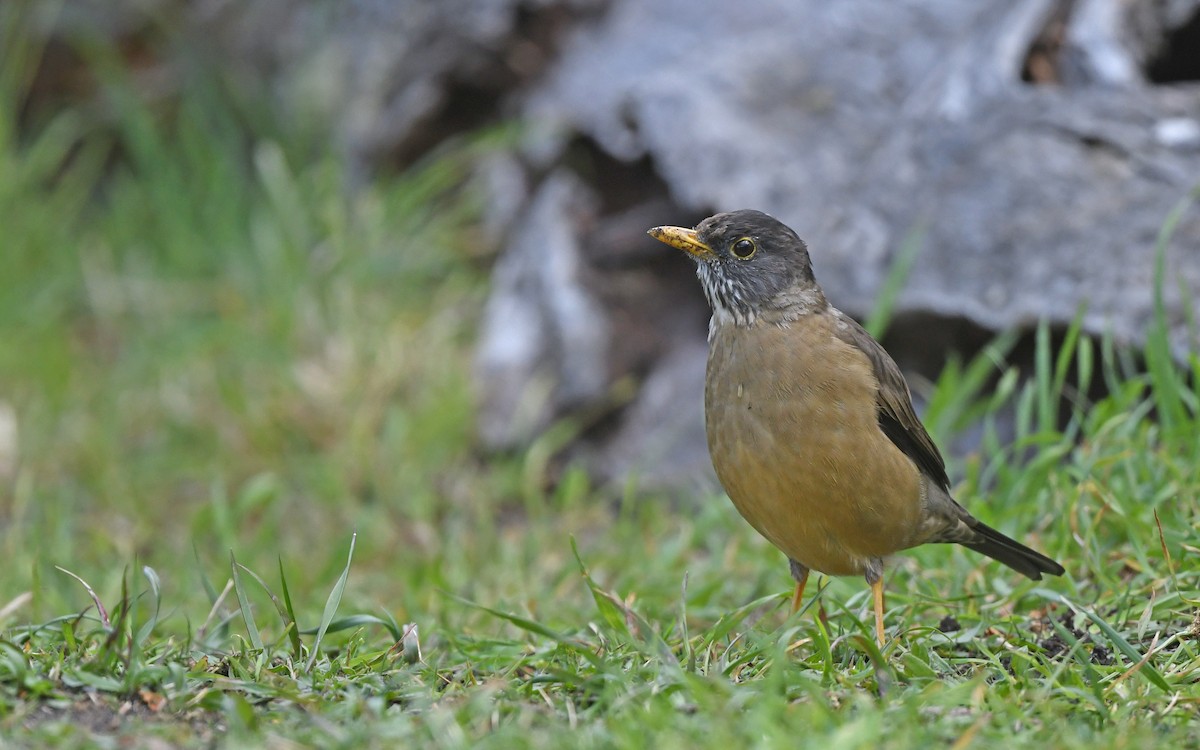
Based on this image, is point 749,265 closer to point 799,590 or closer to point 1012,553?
point 799,590

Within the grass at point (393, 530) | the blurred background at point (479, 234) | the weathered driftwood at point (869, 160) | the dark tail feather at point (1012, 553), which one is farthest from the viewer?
the blurred background at point (479, 234)

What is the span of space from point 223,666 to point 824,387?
2.08m

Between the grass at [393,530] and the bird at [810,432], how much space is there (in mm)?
254

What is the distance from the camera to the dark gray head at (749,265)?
4.65 meters

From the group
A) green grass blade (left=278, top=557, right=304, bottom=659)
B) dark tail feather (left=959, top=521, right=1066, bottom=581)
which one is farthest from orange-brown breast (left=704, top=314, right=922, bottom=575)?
green grass blade (left=278, top=557, right=304, bottom=659)

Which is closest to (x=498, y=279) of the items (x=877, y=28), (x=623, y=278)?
(x=623, y=278)

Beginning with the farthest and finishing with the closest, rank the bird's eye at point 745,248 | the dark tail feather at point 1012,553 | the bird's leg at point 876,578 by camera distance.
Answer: the bird's eye at point 745,248
the dark tail feather at point 1012,553
the bird's leg at point 876,578

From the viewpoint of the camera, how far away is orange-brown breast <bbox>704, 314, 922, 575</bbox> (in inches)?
165

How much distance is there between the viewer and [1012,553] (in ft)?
15.0

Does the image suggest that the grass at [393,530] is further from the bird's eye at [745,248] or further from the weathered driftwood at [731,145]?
the bird's eye at [745,248]

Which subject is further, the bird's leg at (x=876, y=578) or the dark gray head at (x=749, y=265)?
the dark gray head at (x=749, y=265)

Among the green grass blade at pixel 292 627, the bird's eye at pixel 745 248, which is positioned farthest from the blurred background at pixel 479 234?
the green grass blade at pixel 292 627

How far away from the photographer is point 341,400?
25.7 ft

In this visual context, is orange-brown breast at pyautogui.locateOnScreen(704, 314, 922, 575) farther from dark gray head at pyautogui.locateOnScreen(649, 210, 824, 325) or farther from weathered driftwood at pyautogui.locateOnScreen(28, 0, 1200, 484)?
weathered driftwood at pyautogui.locateOnScreen(28, 0, 1200, 484)
